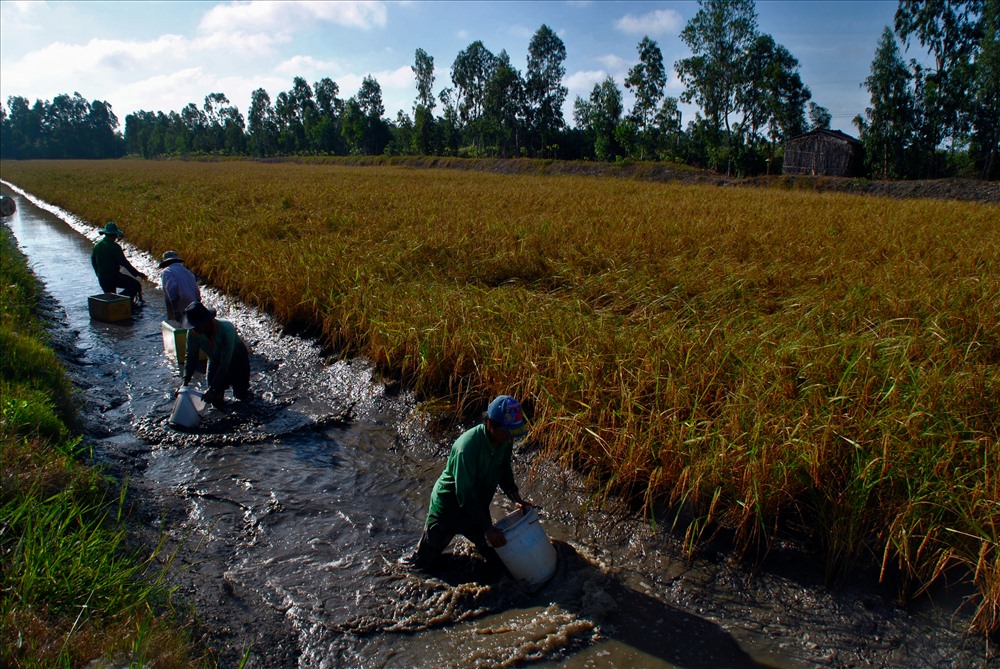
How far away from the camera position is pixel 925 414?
3.27 meters

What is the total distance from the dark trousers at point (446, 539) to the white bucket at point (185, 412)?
2537 mm

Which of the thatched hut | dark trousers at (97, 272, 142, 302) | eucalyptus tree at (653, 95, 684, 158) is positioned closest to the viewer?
dark trousers at (97, 272, 142, 302)

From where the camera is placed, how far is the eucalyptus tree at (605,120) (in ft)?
135

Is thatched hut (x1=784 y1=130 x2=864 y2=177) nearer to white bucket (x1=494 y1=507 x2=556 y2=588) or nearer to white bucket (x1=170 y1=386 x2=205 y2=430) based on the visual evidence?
white bucket (x1=170 y1=386 x2=205 y2=430)

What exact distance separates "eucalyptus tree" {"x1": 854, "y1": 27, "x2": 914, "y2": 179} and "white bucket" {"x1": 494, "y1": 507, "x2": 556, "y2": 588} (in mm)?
29499

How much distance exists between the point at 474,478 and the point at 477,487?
0.08 meters

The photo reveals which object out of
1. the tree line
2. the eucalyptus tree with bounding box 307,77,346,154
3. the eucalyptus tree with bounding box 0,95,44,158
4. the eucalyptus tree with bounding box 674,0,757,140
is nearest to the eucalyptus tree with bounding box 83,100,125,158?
the eucalyptus tree with bounding box 0,95,44,158

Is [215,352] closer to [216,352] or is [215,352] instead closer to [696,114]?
[216,352]

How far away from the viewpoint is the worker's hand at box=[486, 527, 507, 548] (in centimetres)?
303

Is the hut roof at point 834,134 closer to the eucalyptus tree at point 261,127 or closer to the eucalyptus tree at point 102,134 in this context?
the eucalyptus tree at point 261,127

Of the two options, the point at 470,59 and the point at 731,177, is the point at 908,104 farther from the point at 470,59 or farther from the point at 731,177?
the point at 470,59

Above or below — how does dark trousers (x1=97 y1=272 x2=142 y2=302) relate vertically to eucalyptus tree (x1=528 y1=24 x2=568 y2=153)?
below

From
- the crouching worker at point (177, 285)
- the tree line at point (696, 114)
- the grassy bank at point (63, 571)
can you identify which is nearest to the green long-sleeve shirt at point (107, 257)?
the crouching worker at point (177, 285)

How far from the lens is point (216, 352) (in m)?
5.13
